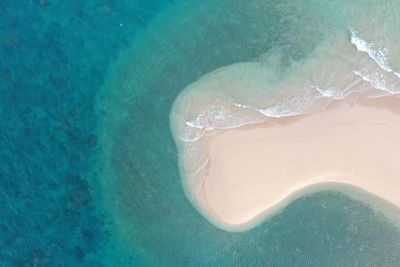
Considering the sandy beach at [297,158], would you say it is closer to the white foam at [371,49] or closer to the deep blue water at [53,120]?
the white foam at [371,49]

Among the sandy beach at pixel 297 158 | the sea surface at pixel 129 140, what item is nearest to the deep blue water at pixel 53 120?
the sea surface at pixel 129 140

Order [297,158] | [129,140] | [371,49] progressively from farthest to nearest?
[129,140] → [297,158] → [371,49]

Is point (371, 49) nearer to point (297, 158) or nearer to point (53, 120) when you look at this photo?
point (297, 158)

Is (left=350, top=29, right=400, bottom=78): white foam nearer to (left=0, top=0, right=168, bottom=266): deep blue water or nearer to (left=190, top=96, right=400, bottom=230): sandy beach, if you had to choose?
(left=190, top=96, right=400, bottom=230): sandy beach

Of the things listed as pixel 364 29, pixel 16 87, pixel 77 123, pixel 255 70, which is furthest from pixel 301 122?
pixel 16 87

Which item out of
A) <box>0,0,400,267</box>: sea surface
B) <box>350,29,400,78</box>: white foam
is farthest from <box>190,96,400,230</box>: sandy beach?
<box>350,29,400,78</box>: white foam

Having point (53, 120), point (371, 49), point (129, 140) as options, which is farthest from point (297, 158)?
point (53, 120)
